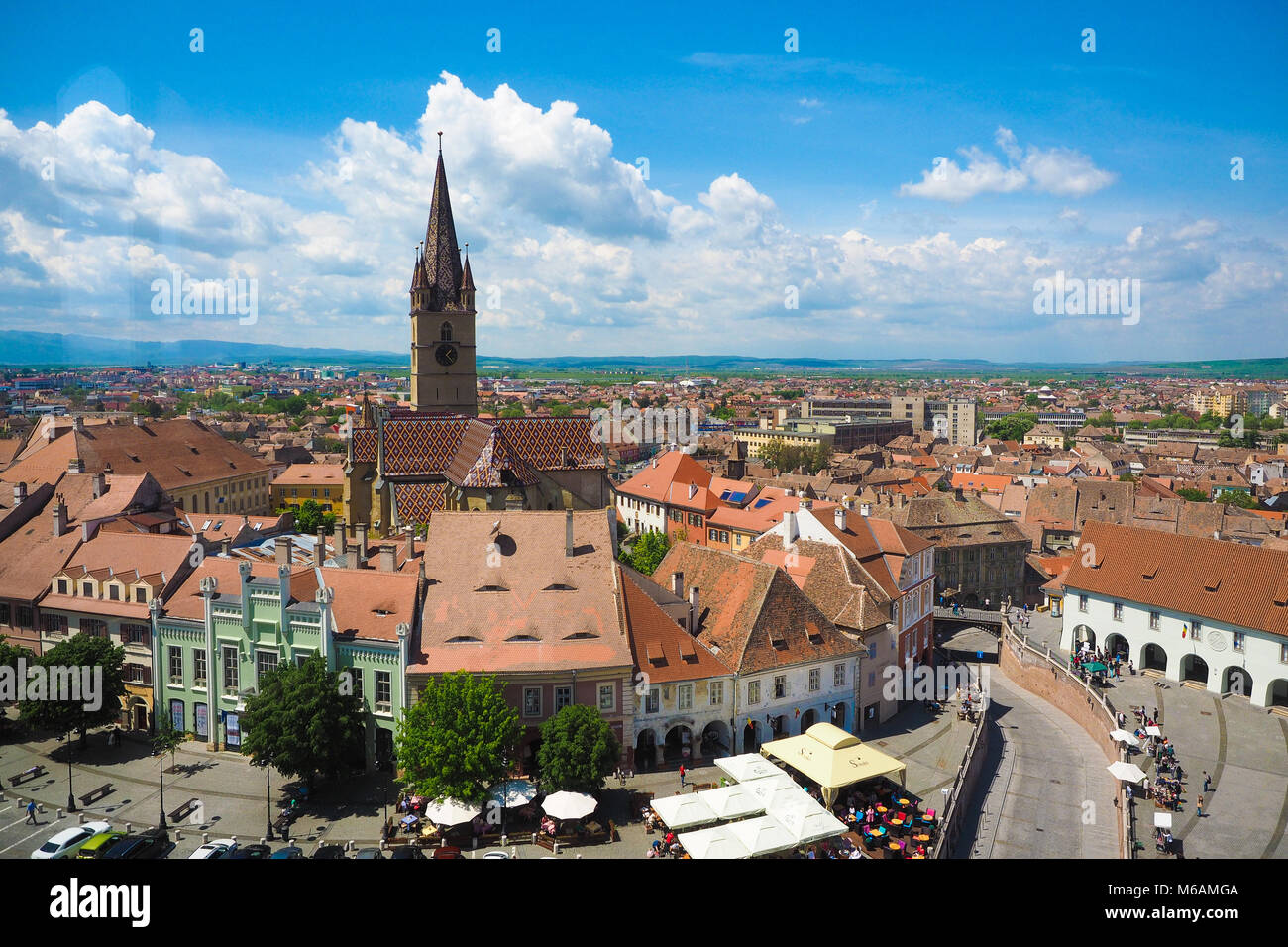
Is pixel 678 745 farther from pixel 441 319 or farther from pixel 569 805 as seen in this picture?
pixel 441 319

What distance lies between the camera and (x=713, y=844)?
28.2 meters

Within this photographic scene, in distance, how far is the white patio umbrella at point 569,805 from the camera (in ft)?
99.3

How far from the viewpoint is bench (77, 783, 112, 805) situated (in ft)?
108

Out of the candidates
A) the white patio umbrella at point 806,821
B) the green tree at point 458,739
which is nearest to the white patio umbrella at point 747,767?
the white patio umbrella at point 806,821

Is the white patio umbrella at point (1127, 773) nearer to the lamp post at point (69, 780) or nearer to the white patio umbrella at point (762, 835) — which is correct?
the white patio umbrella at point (762, 835)

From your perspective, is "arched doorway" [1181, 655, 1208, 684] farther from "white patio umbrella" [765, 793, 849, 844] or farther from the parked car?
the parked car

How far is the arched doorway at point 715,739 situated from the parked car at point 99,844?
2229 centimetres

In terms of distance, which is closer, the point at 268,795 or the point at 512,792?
the point at 512,792

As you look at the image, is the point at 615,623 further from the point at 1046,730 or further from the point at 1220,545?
the point at 1220,545

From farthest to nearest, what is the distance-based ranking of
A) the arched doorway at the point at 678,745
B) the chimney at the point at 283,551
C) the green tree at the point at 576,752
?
1. the chimney at the point at 283,551
2. the arched doorway at the point at 678,745
3. the green tree at the point at 576,752

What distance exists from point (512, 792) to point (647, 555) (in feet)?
96.5

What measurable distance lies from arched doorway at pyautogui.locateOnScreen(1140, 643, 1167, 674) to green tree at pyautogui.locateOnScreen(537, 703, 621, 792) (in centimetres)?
3675

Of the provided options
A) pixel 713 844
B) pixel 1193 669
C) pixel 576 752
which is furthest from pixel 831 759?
pixel 1193 669
